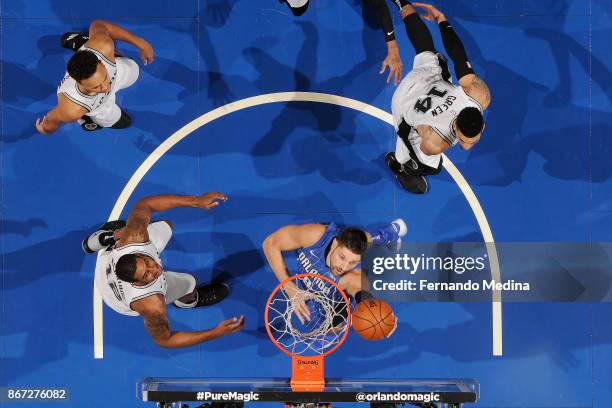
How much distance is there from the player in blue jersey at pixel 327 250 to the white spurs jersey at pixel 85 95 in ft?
8.25

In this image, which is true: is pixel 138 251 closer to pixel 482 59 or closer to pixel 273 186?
pixel 273 186

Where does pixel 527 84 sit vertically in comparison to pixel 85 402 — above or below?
above

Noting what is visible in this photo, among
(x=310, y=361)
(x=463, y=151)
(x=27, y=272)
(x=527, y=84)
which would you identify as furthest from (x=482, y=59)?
(x=27, y=272)

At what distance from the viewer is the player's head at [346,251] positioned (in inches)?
265

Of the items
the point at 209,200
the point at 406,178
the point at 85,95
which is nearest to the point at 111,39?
the point at 85,95

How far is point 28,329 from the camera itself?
740cm

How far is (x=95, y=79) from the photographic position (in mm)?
6465

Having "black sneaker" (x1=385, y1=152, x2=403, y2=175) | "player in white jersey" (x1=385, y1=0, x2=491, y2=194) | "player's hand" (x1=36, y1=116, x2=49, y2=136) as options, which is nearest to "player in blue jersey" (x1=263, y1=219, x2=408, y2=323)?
"black sneaker" (x1=385, y1=152, x2=403, y2=175)

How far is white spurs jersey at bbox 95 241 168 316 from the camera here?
6.51 m

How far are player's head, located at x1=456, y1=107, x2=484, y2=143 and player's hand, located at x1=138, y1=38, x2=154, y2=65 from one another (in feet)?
12.1

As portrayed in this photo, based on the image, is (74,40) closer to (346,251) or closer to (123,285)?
(123,285)

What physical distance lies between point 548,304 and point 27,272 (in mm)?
6356

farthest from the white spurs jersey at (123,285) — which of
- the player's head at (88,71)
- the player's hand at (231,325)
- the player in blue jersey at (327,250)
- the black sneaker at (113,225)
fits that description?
the player's head at (88,71)

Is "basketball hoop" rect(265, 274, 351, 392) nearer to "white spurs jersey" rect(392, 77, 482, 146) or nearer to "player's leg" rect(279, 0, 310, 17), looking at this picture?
"white spurs jersey" rect(392, 77, 482, 146)
